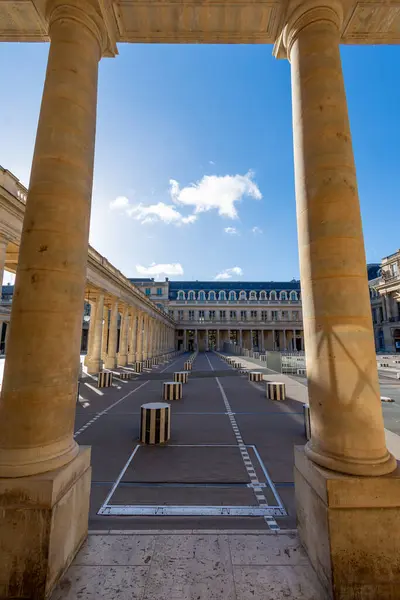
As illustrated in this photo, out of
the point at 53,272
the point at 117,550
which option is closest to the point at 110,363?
the point at 117,550

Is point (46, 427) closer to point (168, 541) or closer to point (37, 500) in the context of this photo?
point (37, 500)

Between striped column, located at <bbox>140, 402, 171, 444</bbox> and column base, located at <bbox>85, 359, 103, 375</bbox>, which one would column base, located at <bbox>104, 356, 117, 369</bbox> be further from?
A: striped column, located at <bbox>140, 402, 171, 444</bbox>

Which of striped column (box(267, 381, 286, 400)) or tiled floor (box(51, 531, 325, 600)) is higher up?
striped column (box(267, 381, 286, 400))

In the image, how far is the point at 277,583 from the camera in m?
2.93

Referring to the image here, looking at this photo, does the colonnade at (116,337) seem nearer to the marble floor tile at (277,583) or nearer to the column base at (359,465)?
the marble floor tile at (277,583)

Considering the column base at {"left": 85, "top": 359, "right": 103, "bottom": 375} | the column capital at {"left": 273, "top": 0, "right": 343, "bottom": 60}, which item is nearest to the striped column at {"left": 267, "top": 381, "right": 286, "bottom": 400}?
the column capital at {"left": 273, "top": 0, "right": 343, "bottom": 60}

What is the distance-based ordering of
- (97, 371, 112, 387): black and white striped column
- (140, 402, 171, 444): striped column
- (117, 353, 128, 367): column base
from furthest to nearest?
1. (117, 353, 128, 367): column base
2. (97, 371, 112, 387): black and white striped column
3. (140, 402, 171, 444): striped column

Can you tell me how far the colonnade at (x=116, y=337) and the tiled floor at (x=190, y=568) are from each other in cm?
2165

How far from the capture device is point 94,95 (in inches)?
169

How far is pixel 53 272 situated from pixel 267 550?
14.2ft

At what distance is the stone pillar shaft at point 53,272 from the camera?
10.4 feet

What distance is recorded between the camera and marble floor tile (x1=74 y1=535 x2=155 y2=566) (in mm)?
3242

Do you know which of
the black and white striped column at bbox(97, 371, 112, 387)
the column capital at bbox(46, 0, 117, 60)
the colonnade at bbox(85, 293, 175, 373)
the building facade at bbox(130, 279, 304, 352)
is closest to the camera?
the column capital at bbox(46, 0, 117, 60)

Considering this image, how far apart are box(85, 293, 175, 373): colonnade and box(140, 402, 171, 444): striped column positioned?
17.2 meters
